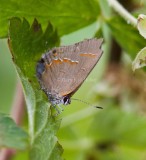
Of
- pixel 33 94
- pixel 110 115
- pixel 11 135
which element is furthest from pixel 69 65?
pixel 110 115

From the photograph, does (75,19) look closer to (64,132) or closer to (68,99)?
(68,99)

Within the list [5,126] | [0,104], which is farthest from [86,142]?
[5,126]

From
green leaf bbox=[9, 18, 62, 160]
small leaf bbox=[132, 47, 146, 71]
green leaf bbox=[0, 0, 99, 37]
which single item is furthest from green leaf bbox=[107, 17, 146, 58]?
green leaf bbox=[9, 18, 62, 160]

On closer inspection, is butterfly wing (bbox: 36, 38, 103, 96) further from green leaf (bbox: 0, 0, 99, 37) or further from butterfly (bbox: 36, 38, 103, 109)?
green leaf (bbox: 0, 0, 99, 37)

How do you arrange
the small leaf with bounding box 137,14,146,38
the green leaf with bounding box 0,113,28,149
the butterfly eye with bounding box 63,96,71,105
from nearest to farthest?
→ 1. the green leaf with bounding box 0,113,28,149
2. the small leaf with bounding box 137,14,146,38
3. the butterfly eye with bounding box 63,96,71,105

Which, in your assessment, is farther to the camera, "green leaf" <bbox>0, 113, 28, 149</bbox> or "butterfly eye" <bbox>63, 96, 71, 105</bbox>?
"butterfly eye" <bbox>63, 96, 71, 105</bbox>

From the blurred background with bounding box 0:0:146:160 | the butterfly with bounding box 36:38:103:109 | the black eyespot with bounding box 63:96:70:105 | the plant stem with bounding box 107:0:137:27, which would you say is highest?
the plant stem with bounding box 107:0:137:27

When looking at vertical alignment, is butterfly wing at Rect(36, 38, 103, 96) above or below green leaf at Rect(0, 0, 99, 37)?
below
